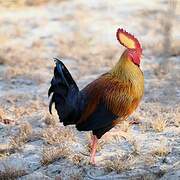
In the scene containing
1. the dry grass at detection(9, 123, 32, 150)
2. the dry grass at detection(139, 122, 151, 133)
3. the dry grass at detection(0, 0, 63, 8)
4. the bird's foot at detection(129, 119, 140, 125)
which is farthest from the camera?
the dry grass at detection(0, 0, 63, 8)

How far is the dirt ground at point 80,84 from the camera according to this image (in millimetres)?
5840

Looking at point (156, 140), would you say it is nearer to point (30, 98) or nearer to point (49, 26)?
point (30, 98)

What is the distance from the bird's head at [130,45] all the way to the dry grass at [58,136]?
143 centimetres

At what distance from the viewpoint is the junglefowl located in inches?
218

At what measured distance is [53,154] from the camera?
6.02 meters

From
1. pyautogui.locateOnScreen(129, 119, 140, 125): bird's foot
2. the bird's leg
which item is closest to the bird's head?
the bird's leg

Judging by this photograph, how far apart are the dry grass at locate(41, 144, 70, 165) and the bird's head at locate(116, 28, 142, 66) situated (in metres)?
1.30

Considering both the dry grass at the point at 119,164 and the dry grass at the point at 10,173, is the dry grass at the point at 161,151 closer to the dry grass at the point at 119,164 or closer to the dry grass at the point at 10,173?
the dry grass at the point at 119,164

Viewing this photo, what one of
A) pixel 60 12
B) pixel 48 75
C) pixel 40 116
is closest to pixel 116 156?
pixel 40 116

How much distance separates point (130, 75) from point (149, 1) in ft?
29.7

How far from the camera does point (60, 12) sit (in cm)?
1392

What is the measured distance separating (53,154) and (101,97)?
952mm

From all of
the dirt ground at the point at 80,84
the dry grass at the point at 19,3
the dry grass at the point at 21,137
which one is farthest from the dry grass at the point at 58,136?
the dry grass at the point at 19,3

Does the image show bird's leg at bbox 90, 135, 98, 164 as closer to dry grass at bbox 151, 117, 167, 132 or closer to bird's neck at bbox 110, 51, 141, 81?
bird's neck at bbox 110, 51, 141, 81
